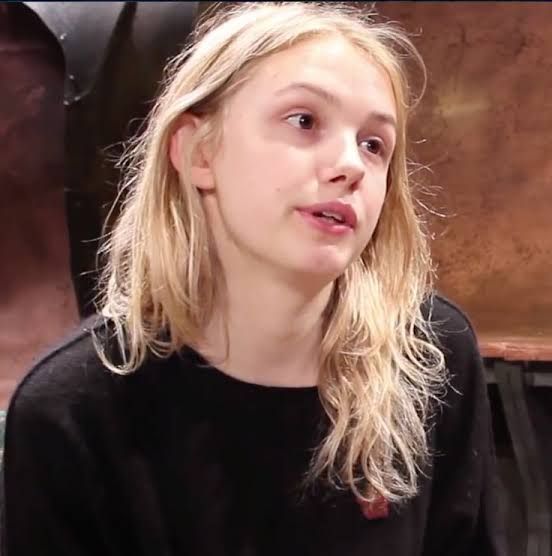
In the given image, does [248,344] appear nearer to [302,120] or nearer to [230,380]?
[230,380]

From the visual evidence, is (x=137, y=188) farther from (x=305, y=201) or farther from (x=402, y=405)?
(x=402, y=405)

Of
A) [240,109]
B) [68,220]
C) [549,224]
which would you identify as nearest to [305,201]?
[240,109]

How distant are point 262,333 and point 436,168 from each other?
0.37m

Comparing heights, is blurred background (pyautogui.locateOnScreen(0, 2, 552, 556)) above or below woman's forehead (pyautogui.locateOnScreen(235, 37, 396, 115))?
below

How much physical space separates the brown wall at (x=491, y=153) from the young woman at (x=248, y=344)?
0.59 ft

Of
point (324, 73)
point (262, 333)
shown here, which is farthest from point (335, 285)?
point (324, 73)

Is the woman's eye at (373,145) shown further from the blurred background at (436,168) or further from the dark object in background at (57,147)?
the dark object in background at (57,147)

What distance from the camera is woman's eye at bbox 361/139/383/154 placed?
708 millimetres

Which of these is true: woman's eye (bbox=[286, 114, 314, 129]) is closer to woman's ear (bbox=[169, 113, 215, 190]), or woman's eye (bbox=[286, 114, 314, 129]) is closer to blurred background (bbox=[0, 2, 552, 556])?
woman's ear (bbox=[169, 113, 215, 190])

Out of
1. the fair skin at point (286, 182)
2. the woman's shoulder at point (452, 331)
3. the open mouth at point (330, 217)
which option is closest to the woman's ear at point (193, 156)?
the fair skin at point (286, 182)

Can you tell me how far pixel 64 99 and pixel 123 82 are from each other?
85mm

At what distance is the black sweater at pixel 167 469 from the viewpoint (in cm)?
70

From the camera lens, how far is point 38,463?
70 centimetres

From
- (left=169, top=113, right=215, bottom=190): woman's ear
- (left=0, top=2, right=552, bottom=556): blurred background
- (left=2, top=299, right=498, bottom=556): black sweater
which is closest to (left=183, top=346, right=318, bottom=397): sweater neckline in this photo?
(left=2, top=299, right=498, bottom=556): black sweater
